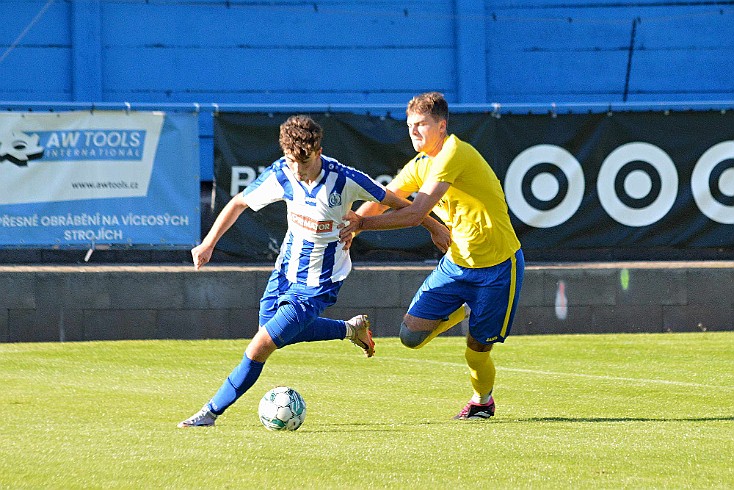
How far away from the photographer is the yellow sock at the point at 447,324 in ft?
25.2

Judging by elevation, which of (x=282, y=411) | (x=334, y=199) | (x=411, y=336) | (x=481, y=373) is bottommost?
(x=282, y=411)

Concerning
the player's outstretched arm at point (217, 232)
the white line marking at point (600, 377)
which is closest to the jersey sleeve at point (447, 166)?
the player's outstretched arm at point (217, 232)

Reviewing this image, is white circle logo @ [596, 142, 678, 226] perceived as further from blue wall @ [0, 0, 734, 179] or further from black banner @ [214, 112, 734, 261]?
blue wall @ [0, 0, 734, 179]

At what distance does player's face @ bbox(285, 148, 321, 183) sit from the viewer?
7000 mm

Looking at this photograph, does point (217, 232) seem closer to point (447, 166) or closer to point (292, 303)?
point (292, 303)

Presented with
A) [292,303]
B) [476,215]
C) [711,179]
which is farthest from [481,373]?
[711,179]

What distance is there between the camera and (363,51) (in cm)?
1722

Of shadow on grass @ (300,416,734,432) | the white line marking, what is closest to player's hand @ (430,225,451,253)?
shadow on grass @ (300,416,734,432)

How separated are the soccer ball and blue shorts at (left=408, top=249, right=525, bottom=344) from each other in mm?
1166

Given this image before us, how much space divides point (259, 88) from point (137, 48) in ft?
5.83

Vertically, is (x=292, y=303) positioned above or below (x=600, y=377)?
above

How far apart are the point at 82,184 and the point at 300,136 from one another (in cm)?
593

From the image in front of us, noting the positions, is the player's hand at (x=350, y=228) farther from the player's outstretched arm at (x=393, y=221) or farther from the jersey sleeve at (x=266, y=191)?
the jersey sleeve at (x=266, y=191)

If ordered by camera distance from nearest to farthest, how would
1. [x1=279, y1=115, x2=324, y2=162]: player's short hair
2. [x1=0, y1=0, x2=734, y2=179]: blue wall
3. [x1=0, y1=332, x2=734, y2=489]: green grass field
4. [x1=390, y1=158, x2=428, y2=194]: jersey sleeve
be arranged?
[x1=0, y1=332, x2=734, y2=489]: green grass field
[x1=279, y1=115, x2=324, y2=162]: player's short hair
[x1=390, y1=158, x2=428, y2=194]: jersey sleeve
[x1=0, y1=0, x2=734, y2=179]: blue wall
